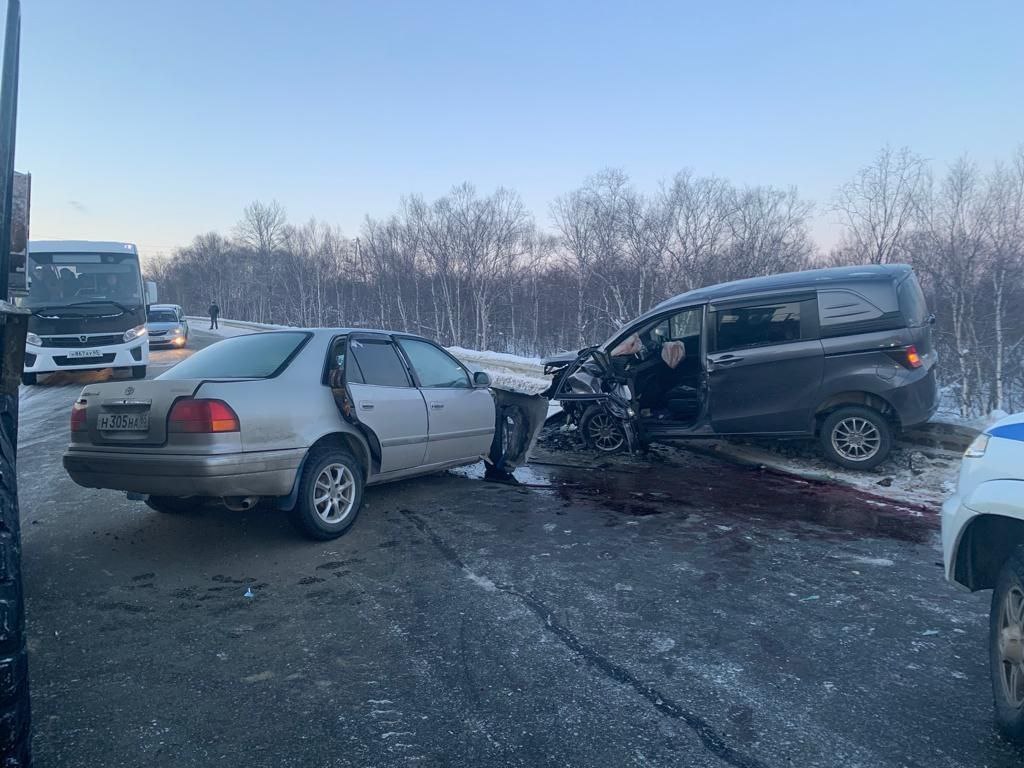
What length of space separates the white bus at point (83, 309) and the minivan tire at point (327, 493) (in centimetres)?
1044

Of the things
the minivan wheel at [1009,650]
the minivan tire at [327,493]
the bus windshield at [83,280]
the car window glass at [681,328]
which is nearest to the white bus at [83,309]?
the bus windshield at [83,280]

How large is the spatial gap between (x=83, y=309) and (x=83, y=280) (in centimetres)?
67

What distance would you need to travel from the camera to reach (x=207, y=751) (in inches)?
97.4

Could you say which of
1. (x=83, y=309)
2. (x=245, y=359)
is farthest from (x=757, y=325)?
(x=83, y=309)

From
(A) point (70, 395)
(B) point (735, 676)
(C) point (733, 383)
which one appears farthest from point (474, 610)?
(A) point (70, 395)

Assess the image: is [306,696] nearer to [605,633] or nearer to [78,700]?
[78,700]

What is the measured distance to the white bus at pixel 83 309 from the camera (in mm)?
12703

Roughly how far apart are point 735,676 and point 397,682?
1.52m

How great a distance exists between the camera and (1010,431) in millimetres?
2729

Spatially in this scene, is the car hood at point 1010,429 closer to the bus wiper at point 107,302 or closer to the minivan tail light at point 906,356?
the minivan tail light at point 906,356

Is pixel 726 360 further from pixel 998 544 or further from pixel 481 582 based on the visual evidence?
pixel 998 544

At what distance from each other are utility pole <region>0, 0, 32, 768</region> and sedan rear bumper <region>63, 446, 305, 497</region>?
96cm

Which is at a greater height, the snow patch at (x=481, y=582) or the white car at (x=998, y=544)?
the white car at (x=998, y=544)

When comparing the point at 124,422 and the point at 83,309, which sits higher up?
the point at 83,309
